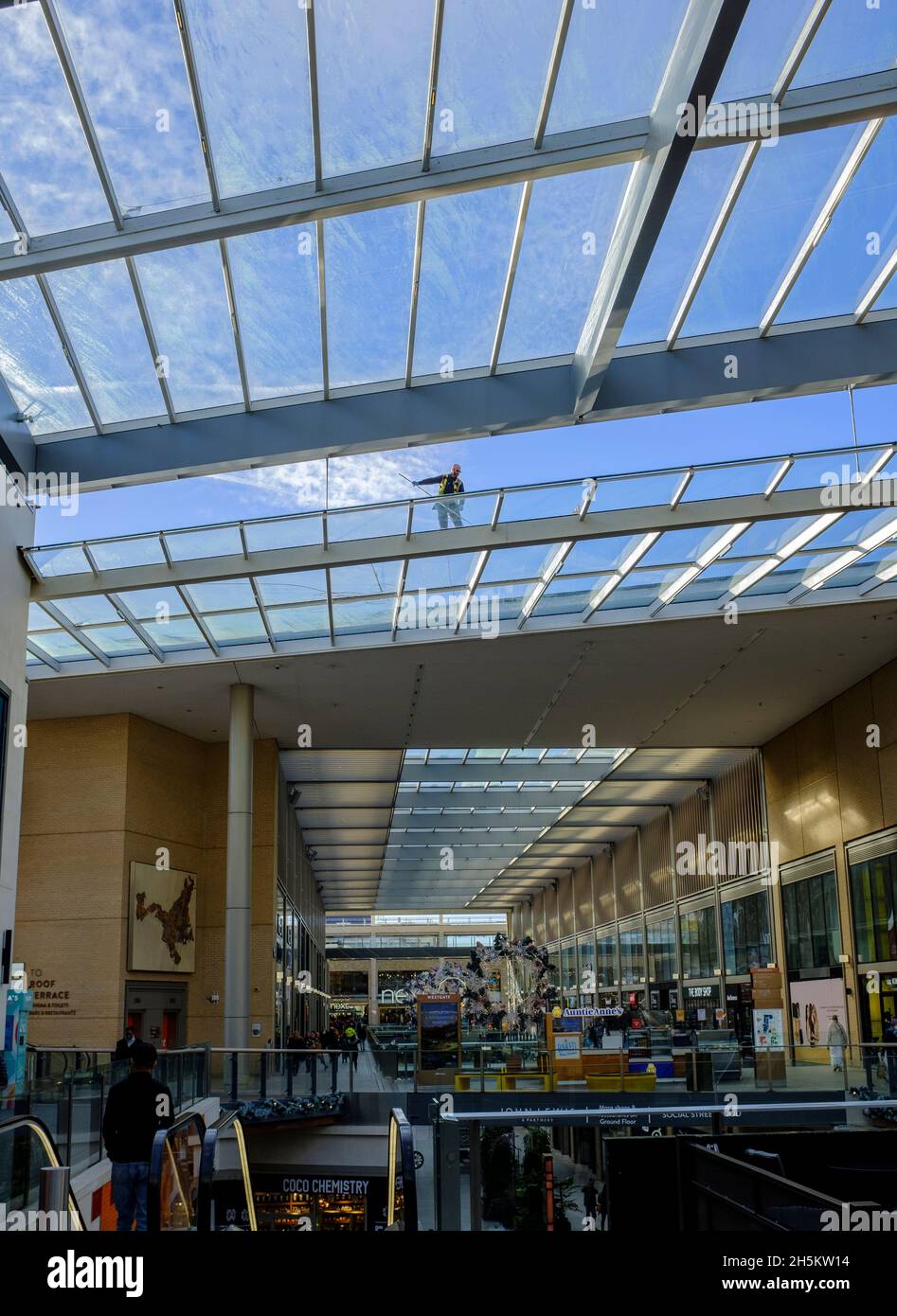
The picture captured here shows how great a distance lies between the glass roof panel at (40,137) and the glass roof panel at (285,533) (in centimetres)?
719

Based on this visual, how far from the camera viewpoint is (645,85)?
Answer: 33.8 feet

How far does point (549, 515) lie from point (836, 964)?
16.9 meters

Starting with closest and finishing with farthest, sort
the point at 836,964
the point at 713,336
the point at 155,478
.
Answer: the point at 713,336, the point at 155,478, the point at 836,964

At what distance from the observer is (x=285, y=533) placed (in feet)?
61.2

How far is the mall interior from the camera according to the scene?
990 cm

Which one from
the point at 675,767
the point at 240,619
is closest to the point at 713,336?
the point at 240,619

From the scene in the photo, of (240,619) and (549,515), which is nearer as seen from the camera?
(549,515)

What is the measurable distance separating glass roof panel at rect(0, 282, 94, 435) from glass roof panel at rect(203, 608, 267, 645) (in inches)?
261

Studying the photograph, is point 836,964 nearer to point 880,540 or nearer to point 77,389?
point 880,540

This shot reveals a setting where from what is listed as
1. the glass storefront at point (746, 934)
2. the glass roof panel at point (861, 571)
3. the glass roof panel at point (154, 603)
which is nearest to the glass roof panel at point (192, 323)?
the glass roof panel at point (154, 603)

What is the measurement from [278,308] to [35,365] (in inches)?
129

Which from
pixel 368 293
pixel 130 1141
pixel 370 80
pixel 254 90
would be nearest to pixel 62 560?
pixel 368 293

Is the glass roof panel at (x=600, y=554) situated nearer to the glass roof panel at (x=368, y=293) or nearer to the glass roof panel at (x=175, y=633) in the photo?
the glass roof panel at (x=368, y=293)

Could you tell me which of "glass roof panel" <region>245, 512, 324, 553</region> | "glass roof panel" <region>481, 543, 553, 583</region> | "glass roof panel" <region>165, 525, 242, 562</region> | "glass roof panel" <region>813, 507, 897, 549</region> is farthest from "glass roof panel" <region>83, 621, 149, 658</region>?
"glass roof panel" <region>813, 507, 897, 549</region>
